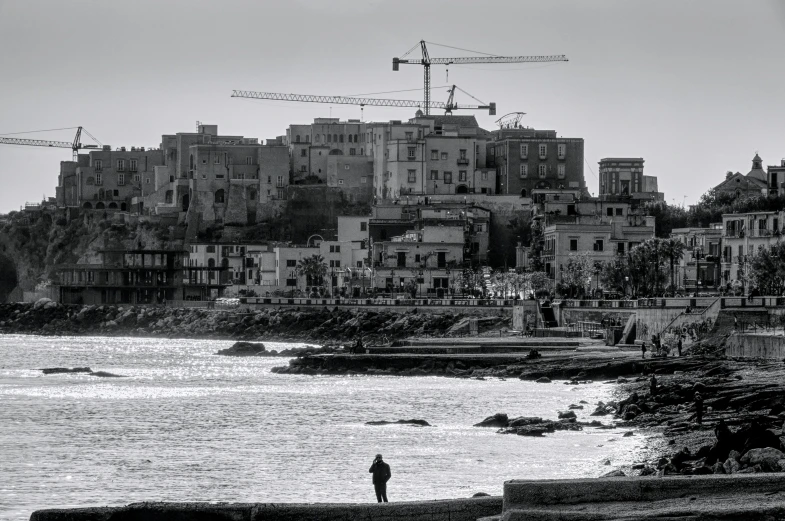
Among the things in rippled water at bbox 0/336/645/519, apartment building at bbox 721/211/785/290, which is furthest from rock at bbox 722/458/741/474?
apartment building at bbox 721/211/785/290

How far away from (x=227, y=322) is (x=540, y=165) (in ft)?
124

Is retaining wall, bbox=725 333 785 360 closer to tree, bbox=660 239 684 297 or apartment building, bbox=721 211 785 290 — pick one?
apartment building, bbox=721 211 785 290

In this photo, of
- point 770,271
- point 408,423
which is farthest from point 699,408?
point 770,271

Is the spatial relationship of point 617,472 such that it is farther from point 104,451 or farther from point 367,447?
point 104,451

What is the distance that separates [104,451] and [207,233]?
103 meters

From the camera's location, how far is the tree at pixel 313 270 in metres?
118

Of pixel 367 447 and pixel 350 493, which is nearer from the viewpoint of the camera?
pixel 350 493

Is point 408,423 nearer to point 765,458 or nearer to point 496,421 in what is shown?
point 496,421

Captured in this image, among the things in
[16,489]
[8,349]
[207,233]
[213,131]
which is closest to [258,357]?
[8,349]

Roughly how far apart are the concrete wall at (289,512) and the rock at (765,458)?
6961 mm

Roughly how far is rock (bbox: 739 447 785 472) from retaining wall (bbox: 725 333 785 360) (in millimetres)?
22487

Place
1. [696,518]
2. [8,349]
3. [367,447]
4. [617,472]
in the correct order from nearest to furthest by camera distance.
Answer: [696,518]
[617,472]
[367,447]
[8,349]

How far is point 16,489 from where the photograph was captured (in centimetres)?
3203

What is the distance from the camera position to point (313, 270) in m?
118
